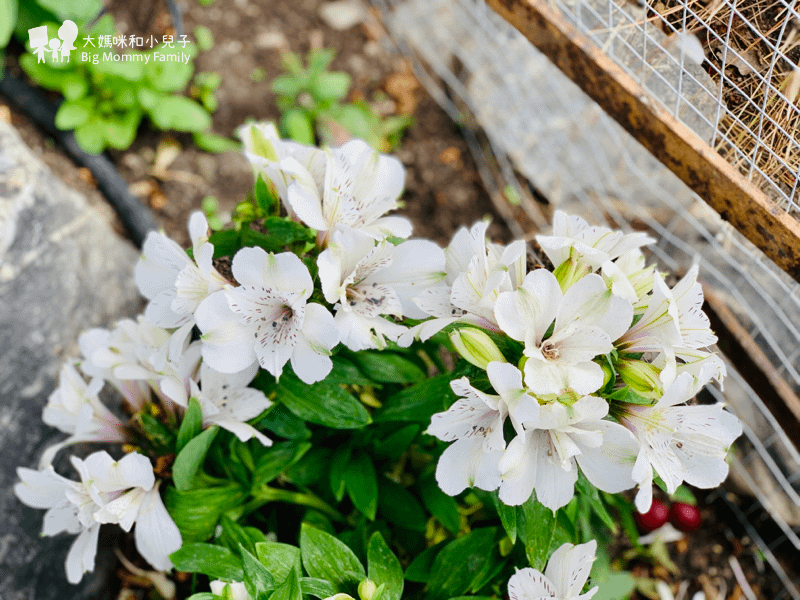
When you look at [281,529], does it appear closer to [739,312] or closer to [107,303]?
[107,303]

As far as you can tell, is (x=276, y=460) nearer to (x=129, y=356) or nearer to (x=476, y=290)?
(x=129, y=356)

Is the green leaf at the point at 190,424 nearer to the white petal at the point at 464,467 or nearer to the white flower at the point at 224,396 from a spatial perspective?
the white flower at the point at 224,396

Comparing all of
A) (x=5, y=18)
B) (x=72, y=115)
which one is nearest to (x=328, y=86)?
(x=72, y=115)

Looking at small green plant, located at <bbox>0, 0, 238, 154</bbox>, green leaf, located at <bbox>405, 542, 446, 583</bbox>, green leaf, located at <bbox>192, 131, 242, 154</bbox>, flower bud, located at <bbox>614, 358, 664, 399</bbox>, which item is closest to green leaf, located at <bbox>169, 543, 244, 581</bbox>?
green leaf, located at <bbox>405, 542, 446, 583</bbox>

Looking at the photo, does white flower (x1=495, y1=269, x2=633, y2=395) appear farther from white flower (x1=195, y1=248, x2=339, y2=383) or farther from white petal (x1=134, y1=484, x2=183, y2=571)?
white petal (x1=134, y1=484, x2=183, y2=571)

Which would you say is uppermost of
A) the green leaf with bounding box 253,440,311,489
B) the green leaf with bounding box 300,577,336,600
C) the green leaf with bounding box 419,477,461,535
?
the green leaf with bounding box 300,577,336,600

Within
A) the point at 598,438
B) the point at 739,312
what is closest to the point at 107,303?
the point at 598,438
